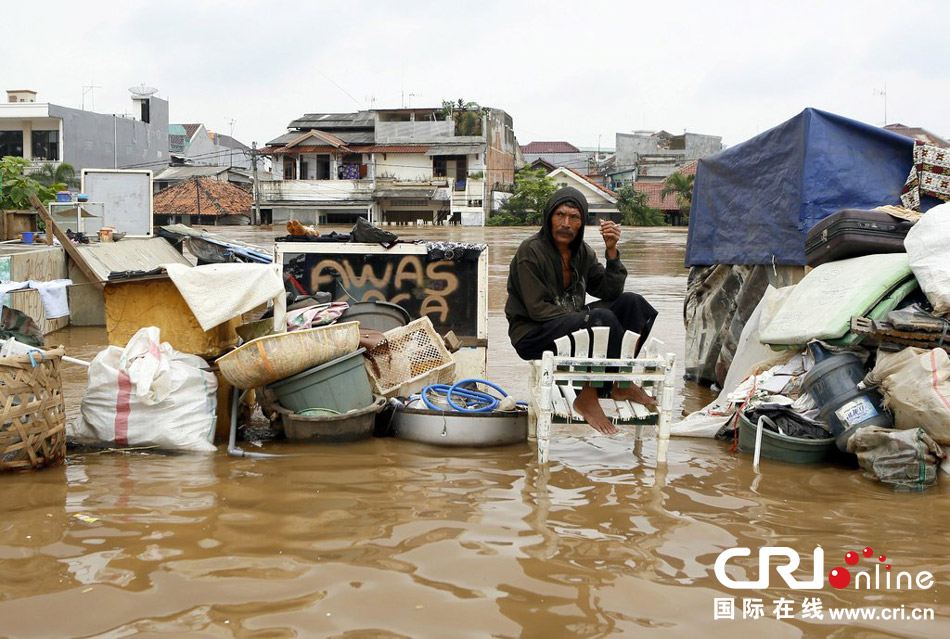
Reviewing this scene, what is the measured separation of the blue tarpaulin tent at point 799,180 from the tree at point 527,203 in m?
34.2

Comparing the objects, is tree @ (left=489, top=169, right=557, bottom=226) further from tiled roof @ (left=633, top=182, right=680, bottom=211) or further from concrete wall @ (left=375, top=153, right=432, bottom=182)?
tiled roof @ (left=633, top=182, right=680, bottom=211)

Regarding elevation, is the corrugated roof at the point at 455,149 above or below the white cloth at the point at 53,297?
above

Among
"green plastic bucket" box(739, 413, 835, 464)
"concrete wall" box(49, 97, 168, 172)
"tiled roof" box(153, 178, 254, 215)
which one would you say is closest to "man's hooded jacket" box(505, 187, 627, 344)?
"green plastic bucket" box(739, 413, 835, 464)

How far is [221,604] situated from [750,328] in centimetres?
455

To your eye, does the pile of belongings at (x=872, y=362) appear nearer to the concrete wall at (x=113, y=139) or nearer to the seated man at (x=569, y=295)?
the seated man at (x=569, y=295)

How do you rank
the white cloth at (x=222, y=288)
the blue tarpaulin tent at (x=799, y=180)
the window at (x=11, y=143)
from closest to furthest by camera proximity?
the white cloth at (x=222, y=288) < the blue tarpaulin tent at (x=799, y=180) < the window at (x=11, y=143)

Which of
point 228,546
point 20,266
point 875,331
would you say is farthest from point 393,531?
point 20,266

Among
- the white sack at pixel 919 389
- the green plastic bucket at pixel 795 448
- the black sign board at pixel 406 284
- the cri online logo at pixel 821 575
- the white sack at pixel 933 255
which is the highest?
the white sack at pixel 933 255

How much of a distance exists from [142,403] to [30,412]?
2.22 feet

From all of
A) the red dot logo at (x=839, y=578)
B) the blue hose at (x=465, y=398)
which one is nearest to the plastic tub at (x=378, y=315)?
the blue hose at (x=465, y=398)

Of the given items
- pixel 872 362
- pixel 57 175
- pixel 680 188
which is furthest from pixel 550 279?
pixel 680 188

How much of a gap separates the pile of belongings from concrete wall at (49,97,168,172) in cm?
3914

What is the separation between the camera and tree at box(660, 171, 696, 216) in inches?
1666

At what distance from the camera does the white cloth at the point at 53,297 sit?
10250mm
